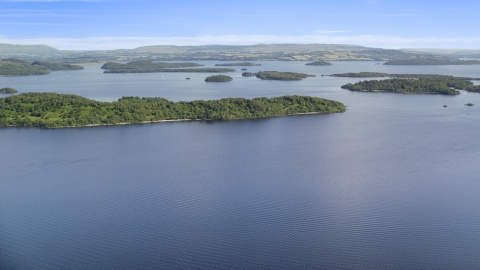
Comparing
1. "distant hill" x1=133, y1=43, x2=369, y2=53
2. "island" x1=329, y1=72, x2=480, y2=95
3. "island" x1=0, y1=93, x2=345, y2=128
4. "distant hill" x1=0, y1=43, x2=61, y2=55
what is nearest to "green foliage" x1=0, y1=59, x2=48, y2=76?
"island" x1=0, y1=93, x2=345, y2=128

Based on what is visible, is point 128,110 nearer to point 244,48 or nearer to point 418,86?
point 418,86

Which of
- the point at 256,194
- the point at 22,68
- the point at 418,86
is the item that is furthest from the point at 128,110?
the point at 22,68

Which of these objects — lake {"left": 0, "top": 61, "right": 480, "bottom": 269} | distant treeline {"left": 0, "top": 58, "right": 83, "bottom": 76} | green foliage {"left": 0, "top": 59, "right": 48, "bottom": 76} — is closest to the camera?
lake {"left": 0, "top": 61, "right": 480, "bottom": 269}

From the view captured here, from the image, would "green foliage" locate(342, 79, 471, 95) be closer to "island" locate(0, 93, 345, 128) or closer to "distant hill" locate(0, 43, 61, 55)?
"island" locate(0, 93, 345, 128)

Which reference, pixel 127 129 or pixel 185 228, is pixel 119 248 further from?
pixel 127 129

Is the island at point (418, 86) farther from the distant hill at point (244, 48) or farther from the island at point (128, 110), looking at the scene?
the distant hill at point (244, 48)

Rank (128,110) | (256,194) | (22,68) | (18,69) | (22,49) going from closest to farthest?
(256,194) < (128,110) < (18,69) < (22,68) < (22,49)
